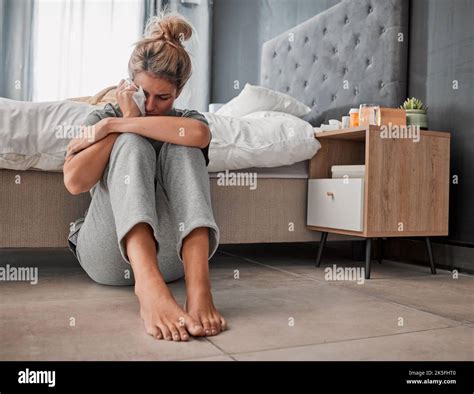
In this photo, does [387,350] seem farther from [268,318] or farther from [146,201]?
[146,201]

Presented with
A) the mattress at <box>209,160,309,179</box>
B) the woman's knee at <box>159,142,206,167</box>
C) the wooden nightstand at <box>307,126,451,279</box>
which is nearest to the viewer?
the woman's knee at <box>159,142,206,167</box>

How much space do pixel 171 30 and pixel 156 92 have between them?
0.18m

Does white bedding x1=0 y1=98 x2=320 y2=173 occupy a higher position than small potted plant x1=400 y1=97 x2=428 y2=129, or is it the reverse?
small potted plant x1=400 y1=97 x2=428 y2=129

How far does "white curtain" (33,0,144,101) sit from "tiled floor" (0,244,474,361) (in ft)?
7.75

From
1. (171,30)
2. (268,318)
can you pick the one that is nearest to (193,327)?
(268,318)

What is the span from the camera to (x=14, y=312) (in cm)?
134

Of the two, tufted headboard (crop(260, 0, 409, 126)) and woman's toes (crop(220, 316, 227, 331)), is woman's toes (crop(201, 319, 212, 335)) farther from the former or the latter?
tufted headboard (crop(260, 0, 409, 126))

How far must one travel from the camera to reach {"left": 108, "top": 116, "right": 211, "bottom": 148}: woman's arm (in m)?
1.36

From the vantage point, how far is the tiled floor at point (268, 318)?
1.03m

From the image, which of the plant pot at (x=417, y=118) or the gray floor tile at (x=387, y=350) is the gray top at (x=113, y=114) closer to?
the gray floor tile at (x=387, y=350)

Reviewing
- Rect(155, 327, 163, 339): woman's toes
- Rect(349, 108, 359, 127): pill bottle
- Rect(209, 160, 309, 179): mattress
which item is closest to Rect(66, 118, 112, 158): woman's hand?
Rect(155, 327, 163, 339): woman's toes

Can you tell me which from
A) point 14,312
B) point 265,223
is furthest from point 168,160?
point 265,223
